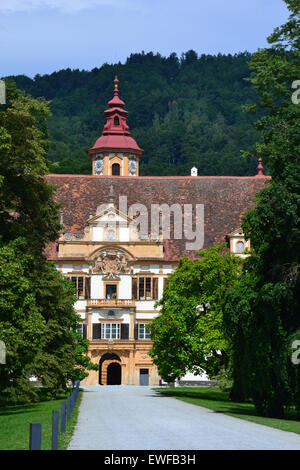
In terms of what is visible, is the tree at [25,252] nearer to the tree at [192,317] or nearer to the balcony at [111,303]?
the tree at [192,317]

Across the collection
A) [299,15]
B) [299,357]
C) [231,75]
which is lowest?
[299,357]

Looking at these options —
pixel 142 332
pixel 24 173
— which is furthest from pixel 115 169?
pixel 24 173

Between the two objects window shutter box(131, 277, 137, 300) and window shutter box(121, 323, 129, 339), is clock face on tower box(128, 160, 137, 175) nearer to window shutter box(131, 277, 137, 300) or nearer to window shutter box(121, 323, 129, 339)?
window shutter box(131, 277, 137, 300)

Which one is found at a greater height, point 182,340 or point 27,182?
point 27,182

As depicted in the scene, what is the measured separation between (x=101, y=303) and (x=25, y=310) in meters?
38.4

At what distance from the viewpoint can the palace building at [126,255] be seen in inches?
2771

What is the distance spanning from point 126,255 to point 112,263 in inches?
52.9

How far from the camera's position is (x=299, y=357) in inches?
1144

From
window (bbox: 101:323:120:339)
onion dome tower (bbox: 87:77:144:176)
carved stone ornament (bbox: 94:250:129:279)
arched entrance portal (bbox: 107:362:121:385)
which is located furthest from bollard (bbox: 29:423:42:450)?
onion dome tower (bbox: 87:77:144:176)

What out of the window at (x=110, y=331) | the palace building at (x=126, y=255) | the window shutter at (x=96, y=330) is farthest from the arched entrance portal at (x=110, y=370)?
the window shutter at (x=96, y=330)

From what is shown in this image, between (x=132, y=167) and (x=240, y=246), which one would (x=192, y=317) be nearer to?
(x=240, y=246)

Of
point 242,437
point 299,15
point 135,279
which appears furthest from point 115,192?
point 242,437

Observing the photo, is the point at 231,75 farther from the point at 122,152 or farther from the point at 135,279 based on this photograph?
the point at 135,279
